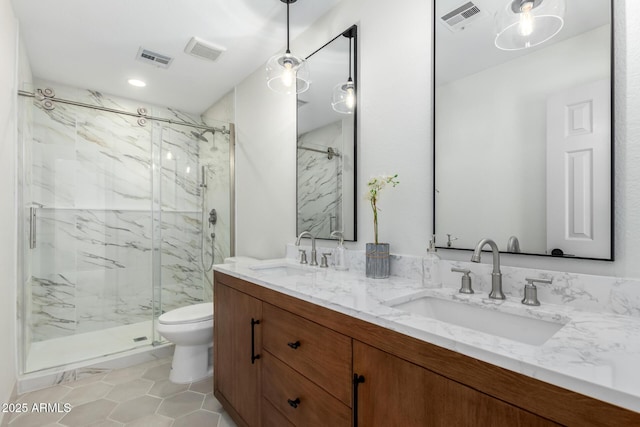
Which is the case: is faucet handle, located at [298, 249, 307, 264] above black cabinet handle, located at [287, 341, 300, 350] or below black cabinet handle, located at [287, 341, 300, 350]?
above

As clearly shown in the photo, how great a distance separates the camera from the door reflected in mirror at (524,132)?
0.97 meters

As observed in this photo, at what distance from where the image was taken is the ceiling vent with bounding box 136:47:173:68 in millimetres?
2438

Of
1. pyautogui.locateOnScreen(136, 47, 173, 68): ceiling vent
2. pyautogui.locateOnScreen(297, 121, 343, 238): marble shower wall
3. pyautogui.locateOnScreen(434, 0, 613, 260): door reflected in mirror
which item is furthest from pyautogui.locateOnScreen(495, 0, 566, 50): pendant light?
pyautogui.locateOnScreen(136, 47, 173, 68): ceiling vent

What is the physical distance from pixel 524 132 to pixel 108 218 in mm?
3518

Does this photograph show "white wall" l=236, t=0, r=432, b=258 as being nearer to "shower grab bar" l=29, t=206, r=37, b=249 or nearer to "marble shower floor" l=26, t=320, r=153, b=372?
"marble shower floor" l=26, t=320, r=153, b=372

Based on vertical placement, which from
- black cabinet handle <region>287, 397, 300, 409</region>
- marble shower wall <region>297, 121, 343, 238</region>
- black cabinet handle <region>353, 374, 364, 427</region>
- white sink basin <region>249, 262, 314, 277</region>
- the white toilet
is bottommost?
the white toilet

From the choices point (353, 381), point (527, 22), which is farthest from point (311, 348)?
point (527, 22)

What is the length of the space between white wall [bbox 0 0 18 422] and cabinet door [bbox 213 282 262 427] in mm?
1173

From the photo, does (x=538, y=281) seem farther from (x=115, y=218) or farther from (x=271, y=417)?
(x=115, y=218)

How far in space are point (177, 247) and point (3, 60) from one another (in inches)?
72.8

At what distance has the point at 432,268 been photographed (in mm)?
1241

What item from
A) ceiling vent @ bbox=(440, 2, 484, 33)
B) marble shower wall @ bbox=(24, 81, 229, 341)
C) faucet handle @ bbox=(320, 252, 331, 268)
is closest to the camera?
ceiling vent @ bbox=(440, 2, 484, 33)

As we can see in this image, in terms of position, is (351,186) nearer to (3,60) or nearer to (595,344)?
(595,344)

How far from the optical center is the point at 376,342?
86 centimetres
